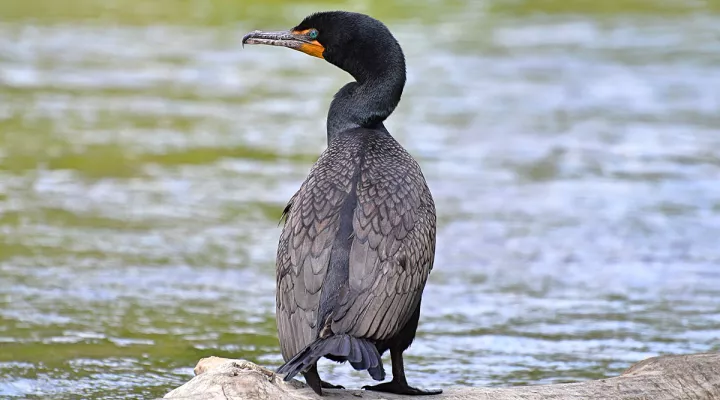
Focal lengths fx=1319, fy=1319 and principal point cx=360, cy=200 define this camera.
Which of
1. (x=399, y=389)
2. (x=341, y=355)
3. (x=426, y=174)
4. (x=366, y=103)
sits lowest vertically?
(x=399, y=389)

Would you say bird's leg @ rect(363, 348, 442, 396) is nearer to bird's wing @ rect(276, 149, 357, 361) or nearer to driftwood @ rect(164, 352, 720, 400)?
driftwood @ rect(164, 352, 720, 400)

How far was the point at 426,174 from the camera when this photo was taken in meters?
11.9

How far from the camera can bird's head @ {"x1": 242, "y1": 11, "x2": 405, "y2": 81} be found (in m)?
6.54

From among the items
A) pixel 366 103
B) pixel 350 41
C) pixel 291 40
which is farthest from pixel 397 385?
pixel 291 40

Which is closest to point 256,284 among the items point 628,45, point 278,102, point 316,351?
point 316,351

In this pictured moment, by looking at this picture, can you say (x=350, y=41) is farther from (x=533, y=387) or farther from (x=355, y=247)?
(x=533, y=387)

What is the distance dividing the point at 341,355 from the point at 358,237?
725 millimetres

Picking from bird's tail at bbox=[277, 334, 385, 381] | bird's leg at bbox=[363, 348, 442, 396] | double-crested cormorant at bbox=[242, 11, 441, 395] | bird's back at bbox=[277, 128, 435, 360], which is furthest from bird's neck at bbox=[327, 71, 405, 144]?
bird's tail at bbox=[277, 334, 385, 381]

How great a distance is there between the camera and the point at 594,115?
14.0 m

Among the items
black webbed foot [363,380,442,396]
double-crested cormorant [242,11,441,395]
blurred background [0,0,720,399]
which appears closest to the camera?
double-crested cormorant [242,11,441,395]

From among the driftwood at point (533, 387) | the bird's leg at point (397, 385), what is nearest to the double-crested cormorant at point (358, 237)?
the bird's leg at point (397, 385)

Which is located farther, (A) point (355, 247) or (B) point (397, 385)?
(B) point (397, 385)

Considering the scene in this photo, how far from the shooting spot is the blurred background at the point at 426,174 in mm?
8227

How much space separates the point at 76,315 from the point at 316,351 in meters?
4.03
